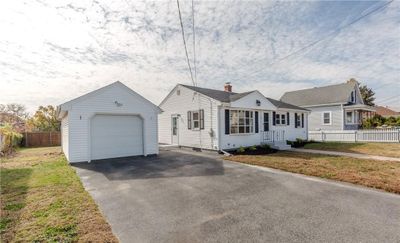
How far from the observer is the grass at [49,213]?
11.3 ft

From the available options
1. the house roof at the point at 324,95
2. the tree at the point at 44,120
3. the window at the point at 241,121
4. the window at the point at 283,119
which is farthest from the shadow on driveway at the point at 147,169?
the house roof at the point at 324,95

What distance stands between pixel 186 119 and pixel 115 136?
5.46 meters

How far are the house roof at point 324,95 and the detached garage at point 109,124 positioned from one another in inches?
790

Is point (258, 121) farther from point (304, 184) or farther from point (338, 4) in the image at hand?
point (304, 184)

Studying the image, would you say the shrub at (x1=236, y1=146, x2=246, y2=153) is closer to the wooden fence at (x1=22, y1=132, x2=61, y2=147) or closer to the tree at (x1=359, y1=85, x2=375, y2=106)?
the wooden fence at (x1=22, y1=132, x2=61, y2=147)

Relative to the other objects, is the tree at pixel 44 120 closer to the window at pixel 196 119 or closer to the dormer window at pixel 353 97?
the window at pixel 196 119

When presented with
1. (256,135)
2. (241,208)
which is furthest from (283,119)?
(241,208)

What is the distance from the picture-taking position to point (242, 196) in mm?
5445

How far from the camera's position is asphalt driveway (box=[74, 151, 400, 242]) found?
3.51 metres

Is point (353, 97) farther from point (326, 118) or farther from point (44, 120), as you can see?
point (44, 120)

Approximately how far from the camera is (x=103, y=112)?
1099 cm

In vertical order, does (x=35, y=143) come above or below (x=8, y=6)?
below

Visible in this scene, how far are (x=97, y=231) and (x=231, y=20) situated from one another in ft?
34.8

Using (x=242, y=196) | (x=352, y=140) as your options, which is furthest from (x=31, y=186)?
(x=352, y=140)
